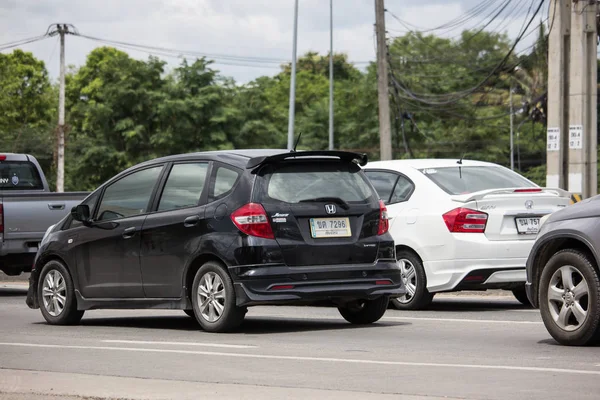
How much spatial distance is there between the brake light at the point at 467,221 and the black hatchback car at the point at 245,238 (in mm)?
1915

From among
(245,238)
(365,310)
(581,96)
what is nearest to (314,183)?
(245,238)

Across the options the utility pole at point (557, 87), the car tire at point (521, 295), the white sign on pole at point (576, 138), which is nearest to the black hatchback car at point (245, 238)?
the car tire at point (521, 295)

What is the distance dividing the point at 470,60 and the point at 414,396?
9245 cm

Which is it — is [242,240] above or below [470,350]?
above

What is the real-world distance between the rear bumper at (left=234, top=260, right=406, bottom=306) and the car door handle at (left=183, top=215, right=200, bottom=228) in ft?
2.41

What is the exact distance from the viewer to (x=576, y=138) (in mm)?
21953

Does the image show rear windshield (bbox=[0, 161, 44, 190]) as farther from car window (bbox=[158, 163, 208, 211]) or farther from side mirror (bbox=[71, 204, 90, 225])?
car window (bbox=[158, 163, 208, 211])

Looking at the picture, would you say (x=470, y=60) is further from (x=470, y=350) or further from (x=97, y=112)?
(x=470, y=350)

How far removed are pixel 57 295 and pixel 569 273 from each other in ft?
18.2

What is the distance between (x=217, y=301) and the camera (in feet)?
34.2

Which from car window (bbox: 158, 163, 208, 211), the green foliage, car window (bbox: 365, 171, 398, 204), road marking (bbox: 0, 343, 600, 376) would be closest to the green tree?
the green foliage

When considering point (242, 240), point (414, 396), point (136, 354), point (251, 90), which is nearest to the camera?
point (414, 396)

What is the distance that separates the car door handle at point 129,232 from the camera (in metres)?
11.3

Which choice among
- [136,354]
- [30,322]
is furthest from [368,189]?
[30,322]
